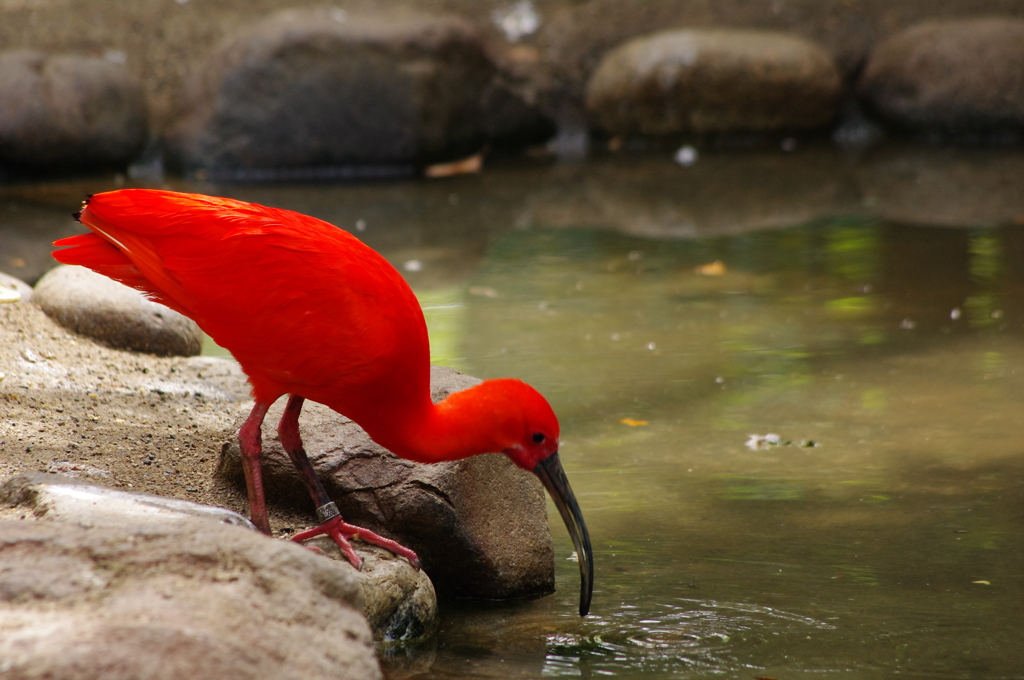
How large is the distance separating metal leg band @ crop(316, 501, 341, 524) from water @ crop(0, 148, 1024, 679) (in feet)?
1.36

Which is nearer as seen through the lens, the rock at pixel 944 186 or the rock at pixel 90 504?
the rock at pixel 90 504

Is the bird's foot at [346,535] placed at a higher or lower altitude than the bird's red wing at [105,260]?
lower

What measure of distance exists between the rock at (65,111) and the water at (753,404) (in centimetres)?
85

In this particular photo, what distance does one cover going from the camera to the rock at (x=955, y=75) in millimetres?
10023

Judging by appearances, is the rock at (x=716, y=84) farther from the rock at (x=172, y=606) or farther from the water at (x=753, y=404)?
the rock at (x=172, y=606)

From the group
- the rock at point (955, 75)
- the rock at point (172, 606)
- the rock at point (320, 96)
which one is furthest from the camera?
the rock at point (955, 75)

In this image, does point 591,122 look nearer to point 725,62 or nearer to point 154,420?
point 725,62

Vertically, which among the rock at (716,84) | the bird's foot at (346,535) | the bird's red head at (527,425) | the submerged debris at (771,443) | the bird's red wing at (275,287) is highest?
the rock at (716,84)

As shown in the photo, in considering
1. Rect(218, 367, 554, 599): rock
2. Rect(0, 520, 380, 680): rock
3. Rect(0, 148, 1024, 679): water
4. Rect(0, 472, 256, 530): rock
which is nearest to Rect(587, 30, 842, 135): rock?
Rect(0, 148, 1024, 679): water

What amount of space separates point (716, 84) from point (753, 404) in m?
6.72

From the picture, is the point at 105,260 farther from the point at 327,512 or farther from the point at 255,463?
the point at 327,512

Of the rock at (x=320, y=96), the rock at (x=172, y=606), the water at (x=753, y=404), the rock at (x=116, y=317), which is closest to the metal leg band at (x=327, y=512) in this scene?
the water at (x=753, y=404)

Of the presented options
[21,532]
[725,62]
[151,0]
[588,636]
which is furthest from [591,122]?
[21,532]

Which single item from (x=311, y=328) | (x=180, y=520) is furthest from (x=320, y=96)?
(x=180, y=520)
